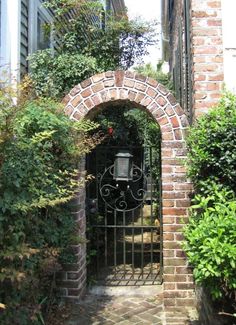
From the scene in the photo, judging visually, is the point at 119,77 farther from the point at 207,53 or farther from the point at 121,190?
the point at 121,190

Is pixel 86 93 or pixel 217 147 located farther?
pixel 86 93

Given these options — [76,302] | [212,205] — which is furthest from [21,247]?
[76,302]

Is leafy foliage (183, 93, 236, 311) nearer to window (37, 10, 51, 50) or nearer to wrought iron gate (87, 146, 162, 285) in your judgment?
wrought iron gate (87, 146, 162, 285)

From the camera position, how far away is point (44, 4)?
6.33 metres

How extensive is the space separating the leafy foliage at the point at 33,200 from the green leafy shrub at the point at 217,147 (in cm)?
128

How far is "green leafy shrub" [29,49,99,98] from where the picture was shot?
5777mm

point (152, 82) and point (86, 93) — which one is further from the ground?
point (152, 82)

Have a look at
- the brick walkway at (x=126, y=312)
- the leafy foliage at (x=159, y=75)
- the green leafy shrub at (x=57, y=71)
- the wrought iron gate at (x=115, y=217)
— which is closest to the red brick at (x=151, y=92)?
the wrought iron gate at (x=115, y=217)

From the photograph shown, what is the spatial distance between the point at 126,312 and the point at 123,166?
1.82 meters

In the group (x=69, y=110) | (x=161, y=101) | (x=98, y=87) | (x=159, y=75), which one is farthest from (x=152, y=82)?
(x=159, y=75)

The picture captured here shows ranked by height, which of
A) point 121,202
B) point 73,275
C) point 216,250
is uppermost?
point 121,202

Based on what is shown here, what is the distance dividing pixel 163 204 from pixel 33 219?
166 cm

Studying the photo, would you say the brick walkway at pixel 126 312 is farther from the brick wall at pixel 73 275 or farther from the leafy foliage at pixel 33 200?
the leafy foliage at pixel 33 200

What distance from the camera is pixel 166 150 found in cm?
457
